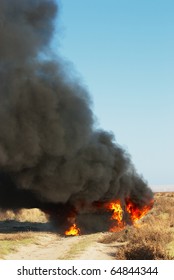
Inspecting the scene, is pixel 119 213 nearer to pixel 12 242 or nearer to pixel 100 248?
pixel 12 242

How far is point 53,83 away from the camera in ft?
118

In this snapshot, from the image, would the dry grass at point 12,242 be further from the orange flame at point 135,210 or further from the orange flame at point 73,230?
the orange flame at point 135,210

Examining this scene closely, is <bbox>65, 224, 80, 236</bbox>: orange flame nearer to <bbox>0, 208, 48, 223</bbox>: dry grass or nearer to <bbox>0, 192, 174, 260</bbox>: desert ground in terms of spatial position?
<bbox>0, 192, 174, 260</bbox>: desert ground

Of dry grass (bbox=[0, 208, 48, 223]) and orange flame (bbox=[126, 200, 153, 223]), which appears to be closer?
orange flame (bbox=[126, 200, 153, 223])

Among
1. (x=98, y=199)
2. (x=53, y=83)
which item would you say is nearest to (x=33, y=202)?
(x=98, y=199)

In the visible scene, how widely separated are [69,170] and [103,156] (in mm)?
4041

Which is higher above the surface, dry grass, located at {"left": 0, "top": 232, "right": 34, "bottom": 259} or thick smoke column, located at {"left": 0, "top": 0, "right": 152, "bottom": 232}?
thick smoke column, located at {"left": 0, "top": 0, "right": 152, "bottom": 232}

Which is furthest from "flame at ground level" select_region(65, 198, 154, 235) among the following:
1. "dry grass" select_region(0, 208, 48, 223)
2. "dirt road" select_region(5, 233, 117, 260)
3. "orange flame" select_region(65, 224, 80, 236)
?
"dry grass" select_region(0, 208, 48, 223)

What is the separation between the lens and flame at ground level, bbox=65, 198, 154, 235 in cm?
3481

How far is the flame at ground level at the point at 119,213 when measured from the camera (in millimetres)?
34812

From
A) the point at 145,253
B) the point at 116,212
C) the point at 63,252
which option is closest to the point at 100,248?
the point at 63,252

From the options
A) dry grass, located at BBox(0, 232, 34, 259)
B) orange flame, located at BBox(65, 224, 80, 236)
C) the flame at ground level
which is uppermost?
the flame at ground level

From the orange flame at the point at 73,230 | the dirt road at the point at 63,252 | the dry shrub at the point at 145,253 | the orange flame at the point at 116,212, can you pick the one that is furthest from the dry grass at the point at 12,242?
the orange flame at the point at 116,212

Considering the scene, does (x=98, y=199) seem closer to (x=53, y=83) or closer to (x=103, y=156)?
(x=103, y=156)
